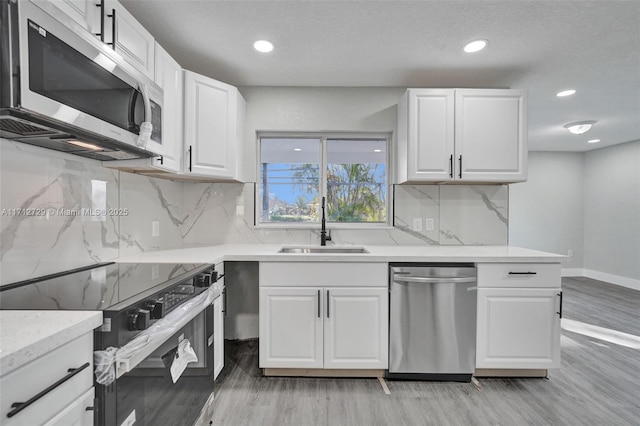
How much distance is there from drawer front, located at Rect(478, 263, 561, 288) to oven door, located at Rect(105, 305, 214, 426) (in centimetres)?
184

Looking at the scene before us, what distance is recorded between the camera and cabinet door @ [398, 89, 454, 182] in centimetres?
229

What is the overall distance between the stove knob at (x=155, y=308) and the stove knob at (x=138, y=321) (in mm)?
49

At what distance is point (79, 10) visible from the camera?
1.16 metres

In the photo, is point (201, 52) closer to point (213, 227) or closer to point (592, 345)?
point (213, 227)

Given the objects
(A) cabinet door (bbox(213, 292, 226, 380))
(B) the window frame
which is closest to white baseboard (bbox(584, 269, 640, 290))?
(B) the window frame

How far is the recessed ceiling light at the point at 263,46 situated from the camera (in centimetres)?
196

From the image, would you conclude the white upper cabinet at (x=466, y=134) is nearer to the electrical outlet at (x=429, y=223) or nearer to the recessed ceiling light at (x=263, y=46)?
the electrical outlet at (x=429, y=223)

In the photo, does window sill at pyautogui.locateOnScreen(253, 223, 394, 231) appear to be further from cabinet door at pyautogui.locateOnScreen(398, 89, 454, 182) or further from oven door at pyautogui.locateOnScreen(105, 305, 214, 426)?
oven door at pyautogui.locateOnScreen(105, 305, 214, 426)

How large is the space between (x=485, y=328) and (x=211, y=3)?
272 centimetres

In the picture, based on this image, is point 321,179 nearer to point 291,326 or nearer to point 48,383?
point 291,326

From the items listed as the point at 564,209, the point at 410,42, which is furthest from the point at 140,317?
the point at 564,209

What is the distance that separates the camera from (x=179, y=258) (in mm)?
1842

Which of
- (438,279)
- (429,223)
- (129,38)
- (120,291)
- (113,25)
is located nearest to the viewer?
(120,291)

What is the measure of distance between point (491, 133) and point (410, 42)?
99cm
